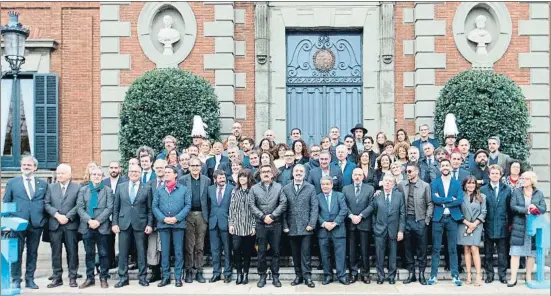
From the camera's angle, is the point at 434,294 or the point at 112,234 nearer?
the point at 434,294

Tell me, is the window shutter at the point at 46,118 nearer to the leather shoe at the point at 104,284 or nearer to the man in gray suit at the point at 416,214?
the leather shoe at the point at 104,284

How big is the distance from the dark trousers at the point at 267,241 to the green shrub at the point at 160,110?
375cm

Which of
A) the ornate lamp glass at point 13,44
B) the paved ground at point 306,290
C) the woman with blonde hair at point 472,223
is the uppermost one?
the ornate lamp glass at point 13,44

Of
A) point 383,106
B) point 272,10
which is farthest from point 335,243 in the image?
point 272,10

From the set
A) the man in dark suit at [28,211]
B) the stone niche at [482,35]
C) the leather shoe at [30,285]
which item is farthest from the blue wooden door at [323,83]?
the leather shoe at [30,285]

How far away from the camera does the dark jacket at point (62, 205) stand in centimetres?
1070

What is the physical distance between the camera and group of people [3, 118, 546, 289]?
418 inches

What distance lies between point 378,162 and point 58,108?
24.7 feet

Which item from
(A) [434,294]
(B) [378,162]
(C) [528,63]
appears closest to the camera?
(A) [434,294]

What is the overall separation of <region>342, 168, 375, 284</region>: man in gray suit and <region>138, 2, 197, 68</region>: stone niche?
582 cm

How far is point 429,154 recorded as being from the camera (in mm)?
11672

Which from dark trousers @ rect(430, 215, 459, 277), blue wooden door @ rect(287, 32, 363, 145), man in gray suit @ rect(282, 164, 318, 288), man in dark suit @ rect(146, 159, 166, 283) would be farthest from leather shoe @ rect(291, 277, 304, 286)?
blue wooden door @ rect(287, 32, 363, 145)

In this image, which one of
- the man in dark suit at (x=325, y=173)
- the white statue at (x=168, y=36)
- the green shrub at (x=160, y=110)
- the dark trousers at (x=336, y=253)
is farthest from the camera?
the white statue at (x=168, y=36)

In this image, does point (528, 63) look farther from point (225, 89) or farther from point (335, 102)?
point (225, 89)
